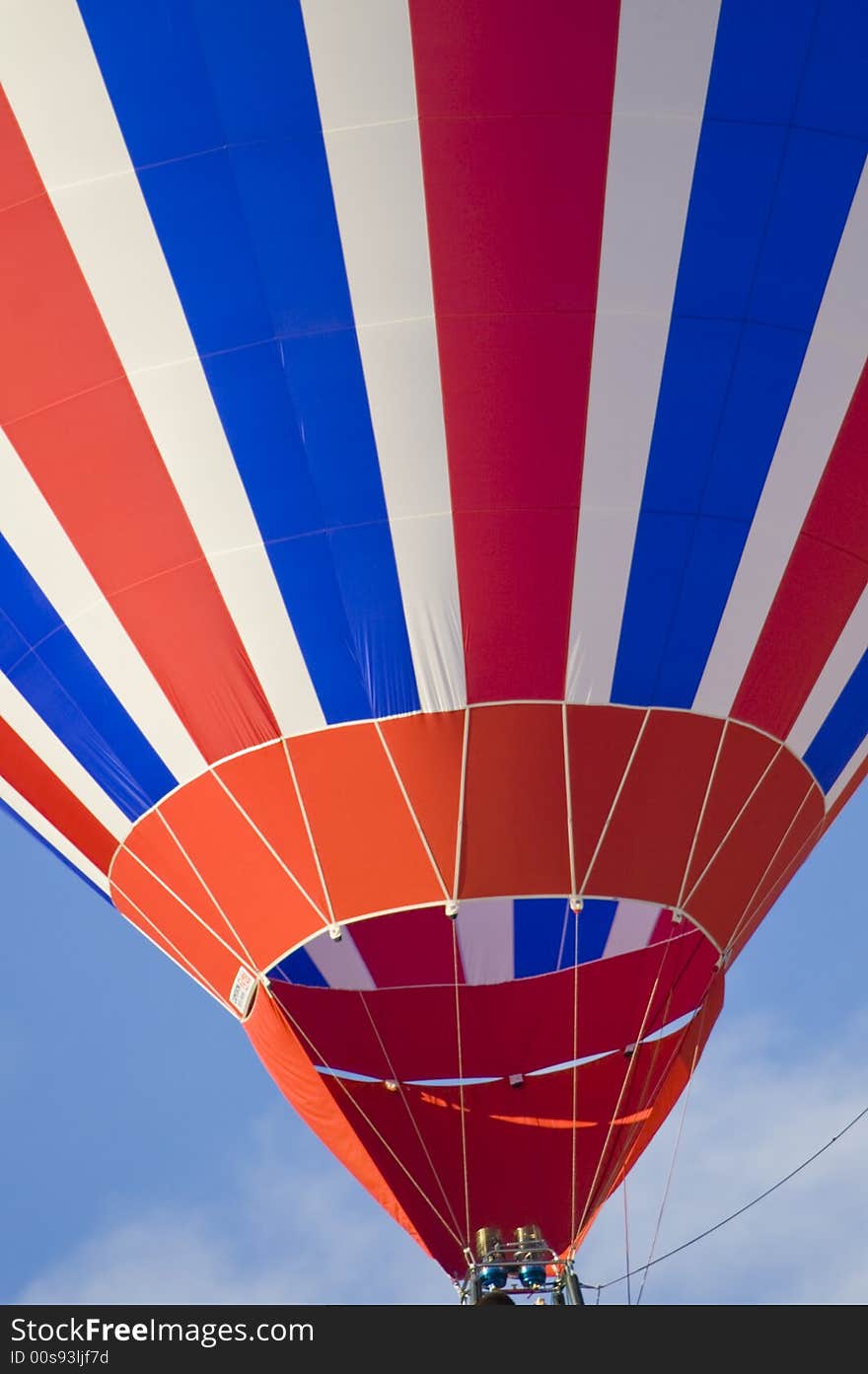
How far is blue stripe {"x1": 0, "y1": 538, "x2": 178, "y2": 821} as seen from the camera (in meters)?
7.66

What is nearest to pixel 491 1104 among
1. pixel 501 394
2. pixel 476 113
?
pixel 501 394

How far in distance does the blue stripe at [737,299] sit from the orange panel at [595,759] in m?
0.10

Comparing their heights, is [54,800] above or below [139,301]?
below

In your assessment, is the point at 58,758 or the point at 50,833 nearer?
the point at 58,758

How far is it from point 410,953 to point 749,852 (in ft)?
5.25

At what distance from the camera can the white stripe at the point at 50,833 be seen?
831 cm

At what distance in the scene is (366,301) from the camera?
7.12 m

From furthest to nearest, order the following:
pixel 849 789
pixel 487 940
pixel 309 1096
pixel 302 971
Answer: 1. pixel 487 940
2. pixel 849 789
3. pixel 302 971
4. pixel 309 1096

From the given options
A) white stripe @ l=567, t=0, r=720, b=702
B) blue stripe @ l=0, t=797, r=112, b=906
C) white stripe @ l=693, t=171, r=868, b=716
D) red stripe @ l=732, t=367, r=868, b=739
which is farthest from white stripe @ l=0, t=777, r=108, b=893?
red stripe @ l=732, t=367, r=868, b=739

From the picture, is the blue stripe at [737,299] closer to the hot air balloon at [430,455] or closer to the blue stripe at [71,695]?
the hot air balloon at [430,455]

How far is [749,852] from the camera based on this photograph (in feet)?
25.8

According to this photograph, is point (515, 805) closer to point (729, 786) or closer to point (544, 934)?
point (729, 786)

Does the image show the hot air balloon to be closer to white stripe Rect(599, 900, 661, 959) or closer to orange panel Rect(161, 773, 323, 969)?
orange panel Rect(161, 773, 323, 969)

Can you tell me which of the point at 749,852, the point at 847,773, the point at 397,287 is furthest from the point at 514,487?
the point at 847,773
